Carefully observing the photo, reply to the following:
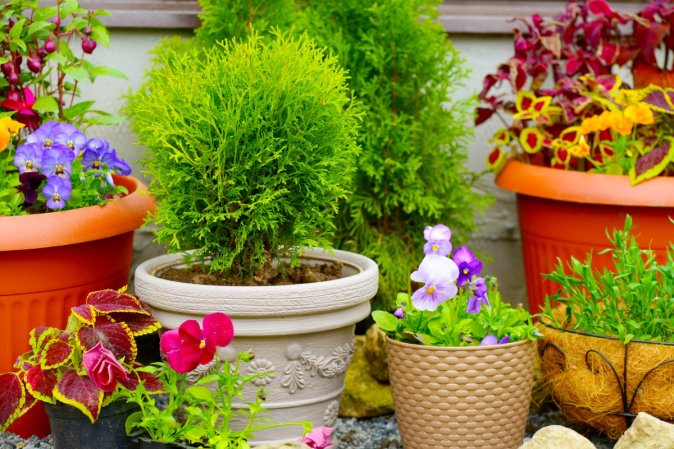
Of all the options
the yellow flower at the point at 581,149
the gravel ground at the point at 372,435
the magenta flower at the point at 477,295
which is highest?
the yellow flower at the point at 581,149

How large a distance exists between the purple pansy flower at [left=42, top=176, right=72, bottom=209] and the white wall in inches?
33.9

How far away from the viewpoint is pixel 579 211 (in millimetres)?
2869

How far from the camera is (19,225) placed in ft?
7.63

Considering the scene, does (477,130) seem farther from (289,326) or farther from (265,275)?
(289,326)

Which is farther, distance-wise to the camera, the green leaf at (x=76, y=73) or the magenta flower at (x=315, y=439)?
the green leaf at (x=76, y=73)

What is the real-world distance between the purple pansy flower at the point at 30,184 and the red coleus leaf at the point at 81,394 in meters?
0.59

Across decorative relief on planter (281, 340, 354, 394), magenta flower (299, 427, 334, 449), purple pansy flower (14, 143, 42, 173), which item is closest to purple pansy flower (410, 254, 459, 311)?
decorative relief on planter (281, 340, 354, 394)

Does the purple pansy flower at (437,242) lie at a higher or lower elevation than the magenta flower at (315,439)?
higher

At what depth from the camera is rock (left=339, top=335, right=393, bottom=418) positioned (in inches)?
102

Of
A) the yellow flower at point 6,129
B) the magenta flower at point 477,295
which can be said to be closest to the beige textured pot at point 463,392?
the magenta flower at point 477,295

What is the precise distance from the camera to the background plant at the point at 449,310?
6.91 feet

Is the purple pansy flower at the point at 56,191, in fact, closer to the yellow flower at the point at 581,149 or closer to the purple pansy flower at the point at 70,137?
the purple pansy flower at the point at 70,137

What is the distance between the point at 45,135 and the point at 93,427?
2.90 ft

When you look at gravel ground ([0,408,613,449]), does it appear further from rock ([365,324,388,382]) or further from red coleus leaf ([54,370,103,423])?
red coleus leaf ([54,370,103,423])
